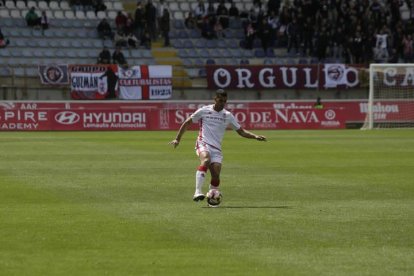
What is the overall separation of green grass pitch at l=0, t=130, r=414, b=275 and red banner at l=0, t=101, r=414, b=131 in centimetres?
1295

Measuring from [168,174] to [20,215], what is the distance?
813 cm

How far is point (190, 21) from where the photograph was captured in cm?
5328

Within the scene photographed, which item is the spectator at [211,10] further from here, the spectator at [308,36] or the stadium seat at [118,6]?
the spectator at [308,36]

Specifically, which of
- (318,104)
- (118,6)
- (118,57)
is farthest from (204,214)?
(118,6)

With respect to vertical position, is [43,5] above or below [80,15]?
above

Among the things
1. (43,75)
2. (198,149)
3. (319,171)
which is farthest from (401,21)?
(198,149)

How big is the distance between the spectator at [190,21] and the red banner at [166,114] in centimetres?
909

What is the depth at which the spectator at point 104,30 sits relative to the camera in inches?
1987

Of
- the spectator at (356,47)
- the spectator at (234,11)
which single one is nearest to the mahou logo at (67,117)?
the spectator at (234,11)

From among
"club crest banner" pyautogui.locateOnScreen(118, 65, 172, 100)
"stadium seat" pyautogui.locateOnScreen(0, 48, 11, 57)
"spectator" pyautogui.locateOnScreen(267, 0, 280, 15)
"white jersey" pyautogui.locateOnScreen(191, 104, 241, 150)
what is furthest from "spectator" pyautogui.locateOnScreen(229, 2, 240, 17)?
"white jersey" pyautogui.locateOnScreen(191, 104, 241, 150)

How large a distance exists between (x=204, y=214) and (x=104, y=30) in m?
36.0

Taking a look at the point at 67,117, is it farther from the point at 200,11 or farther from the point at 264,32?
the point at 264,32

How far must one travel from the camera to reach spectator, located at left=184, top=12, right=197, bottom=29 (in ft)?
174

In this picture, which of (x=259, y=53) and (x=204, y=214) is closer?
(x=204, y=214)
